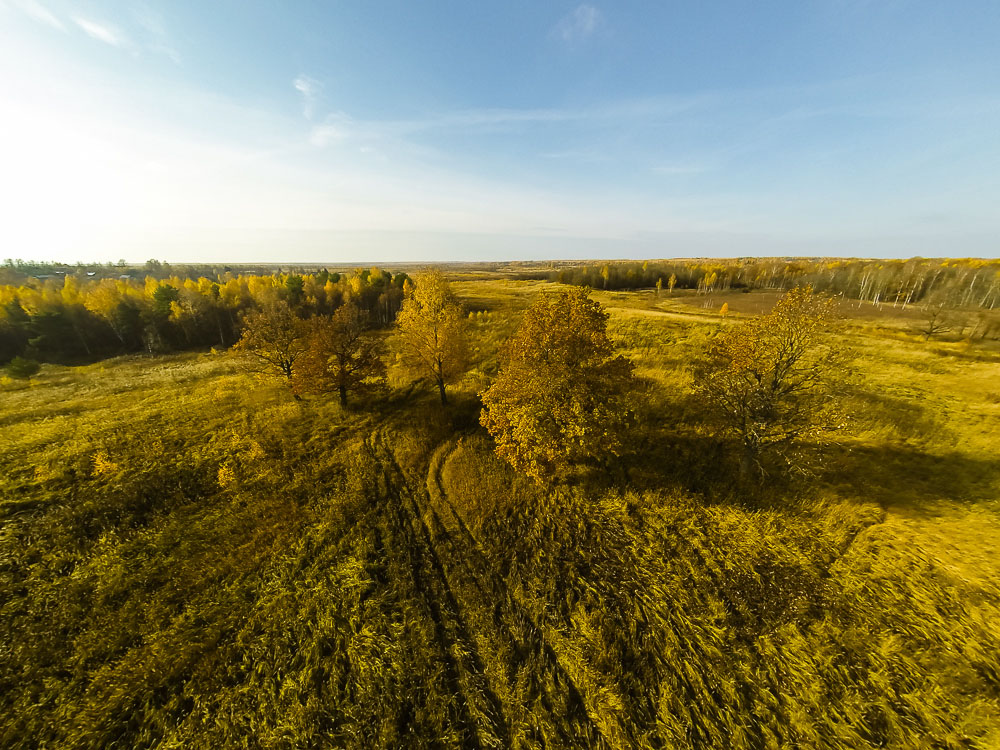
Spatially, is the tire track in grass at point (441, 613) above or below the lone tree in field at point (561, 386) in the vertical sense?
below

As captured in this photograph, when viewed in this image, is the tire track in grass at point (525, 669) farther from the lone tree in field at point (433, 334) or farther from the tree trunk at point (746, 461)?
the lone tree in field at point (433, 334)

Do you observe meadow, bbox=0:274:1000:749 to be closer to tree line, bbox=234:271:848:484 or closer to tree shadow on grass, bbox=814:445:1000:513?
tree shadow on grass, bbox=814:445:1000:513

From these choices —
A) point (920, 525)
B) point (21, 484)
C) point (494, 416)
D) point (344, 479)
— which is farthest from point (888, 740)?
point (21, 484)

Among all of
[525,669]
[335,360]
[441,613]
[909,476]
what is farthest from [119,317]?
[909,476]

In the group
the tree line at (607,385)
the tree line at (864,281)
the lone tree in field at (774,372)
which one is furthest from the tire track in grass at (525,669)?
the tree line at (864,281)

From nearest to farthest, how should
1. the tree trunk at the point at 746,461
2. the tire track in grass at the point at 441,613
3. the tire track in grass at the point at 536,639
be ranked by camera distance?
the tire track in grass at the point at 536,639
the tire track in grass at the point at 441,613
the tree trunk at the point at 746,461

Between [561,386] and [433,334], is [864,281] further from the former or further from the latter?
[433,334]
